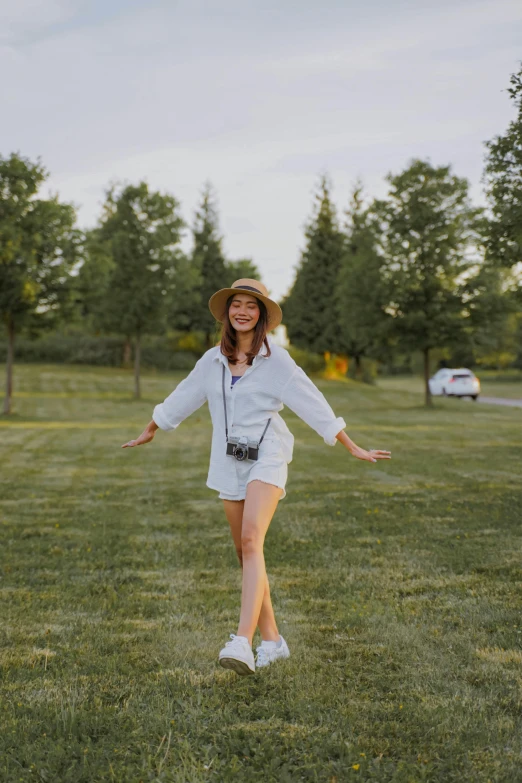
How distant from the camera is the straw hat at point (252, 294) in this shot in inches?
170

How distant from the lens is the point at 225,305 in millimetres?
4438

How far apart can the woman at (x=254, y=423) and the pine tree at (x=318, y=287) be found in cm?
4751

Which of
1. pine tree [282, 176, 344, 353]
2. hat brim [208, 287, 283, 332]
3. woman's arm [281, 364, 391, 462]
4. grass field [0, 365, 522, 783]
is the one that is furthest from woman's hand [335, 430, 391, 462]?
pine tree [282, 176, 344, 353]

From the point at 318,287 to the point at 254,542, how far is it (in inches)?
1934

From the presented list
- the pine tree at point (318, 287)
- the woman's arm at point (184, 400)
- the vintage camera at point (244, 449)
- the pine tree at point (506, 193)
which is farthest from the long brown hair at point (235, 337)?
the pine tree at point (318, 287)

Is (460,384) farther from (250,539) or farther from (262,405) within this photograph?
(250,539)

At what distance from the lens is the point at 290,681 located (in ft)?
13.2

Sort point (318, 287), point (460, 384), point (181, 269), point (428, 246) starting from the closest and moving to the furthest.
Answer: point (428, 246), point (181, 269), point (460, 384), point (318, 287)

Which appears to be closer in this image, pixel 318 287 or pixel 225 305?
pixel 225 305

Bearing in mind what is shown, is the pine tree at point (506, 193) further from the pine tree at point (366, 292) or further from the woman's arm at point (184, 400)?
the pine tree at point (366, 292)

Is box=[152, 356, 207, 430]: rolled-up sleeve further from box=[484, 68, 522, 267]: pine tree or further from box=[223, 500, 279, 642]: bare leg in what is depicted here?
box=[484, 68, 522, 267]: pine tree

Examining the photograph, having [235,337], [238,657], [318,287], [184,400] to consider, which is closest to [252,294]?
[235,337]

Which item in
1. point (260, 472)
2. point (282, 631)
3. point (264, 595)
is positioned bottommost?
point (282, 631)

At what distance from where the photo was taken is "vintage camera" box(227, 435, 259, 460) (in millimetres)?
4188
